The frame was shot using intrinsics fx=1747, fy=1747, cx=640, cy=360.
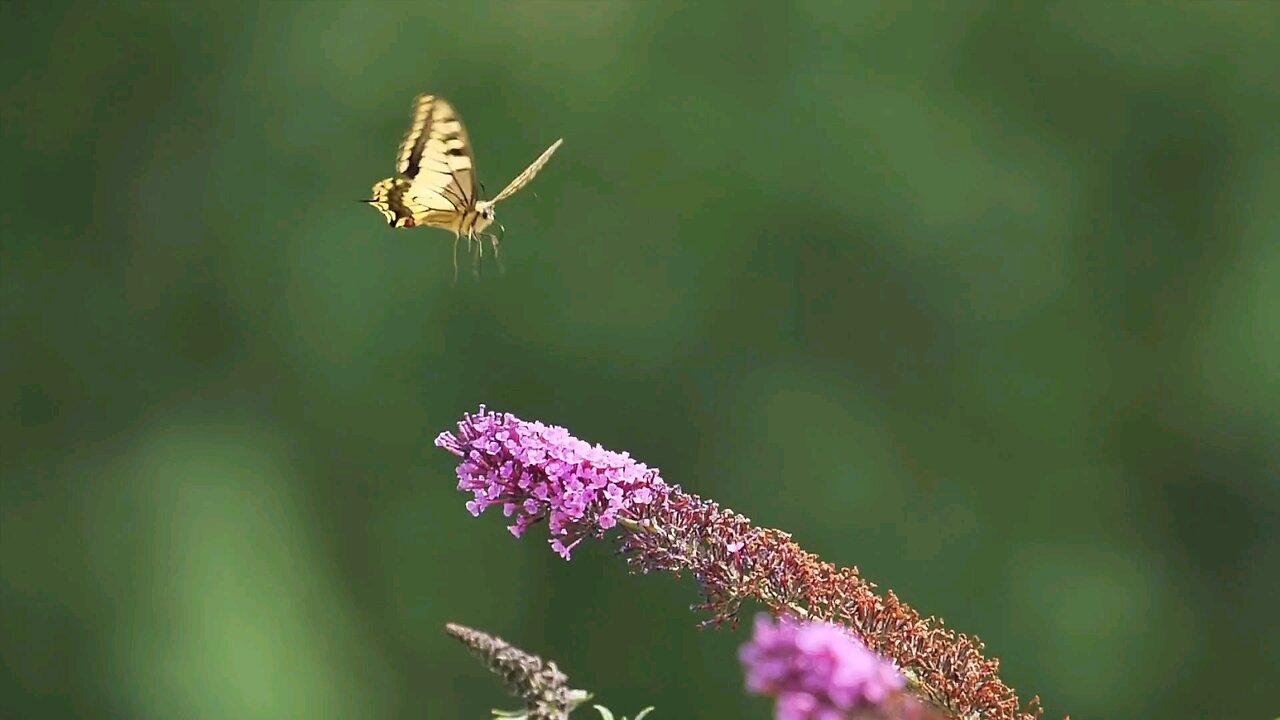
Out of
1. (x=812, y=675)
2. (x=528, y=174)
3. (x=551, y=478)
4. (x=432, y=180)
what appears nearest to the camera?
(x=812, y=675)

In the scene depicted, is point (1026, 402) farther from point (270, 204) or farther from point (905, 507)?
point (270, 204)

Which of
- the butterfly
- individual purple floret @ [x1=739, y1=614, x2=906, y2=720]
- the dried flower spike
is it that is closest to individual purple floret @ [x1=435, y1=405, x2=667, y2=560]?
the dried flower spike

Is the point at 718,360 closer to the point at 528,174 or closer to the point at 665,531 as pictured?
the point at 528,174

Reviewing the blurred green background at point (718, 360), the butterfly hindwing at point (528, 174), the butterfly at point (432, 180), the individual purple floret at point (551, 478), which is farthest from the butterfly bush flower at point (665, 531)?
the blurred green background at point (718, 360)

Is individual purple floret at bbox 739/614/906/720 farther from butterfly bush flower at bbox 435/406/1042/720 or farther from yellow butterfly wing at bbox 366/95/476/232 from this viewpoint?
yellow butterfly wing at bbox 366/95/476/232

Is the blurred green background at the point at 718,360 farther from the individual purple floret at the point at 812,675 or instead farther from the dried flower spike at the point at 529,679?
the individual purple floret at the point at 812,675

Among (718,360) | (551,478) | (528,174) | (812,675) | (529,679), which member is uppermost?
(718,360)

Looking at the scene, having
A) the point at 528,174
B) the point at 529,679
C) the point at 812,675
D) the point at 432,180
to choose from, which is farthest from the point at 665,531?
the point at 432,180
